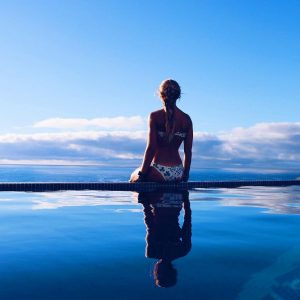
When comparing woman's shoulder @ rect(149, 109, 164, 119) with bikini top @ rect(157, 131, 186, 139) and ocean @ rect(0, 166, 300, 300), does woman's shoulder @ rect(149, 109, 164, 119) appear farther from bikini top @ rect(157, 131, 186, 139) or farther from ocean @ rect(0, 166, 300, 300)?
ocean @ rect(0, 166, 300, 300)

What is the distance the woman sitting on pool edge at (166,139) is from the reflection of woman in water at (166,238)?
8.43 ft

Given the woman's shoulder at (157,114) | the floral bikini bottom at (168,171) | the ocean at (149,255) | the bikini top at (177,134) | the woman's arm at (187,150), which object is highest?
the woman's shoulder at (157,114)

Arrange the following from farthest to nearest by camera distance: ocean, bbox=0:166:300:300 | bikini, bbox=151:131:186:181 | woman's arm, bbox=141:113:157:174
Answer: bikini, bbox=151:131:186:181 < woman's arm, bbox=141:113:157:174 < ocean, bbox=0:166:300:300

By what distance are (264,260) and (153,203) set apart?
9.16 feet

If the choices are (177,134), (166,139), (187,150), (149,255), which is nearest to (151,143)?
(166,139)

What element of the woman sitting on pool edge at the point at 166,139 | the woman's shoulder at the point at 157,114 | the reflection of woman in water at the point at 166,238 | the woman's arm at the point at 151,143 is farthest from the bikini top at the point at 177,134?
the reflection of woman in water at the point at 166,238

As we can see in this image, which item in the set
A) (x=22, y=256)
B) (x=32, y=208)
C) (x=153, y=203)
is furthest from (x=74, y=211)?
(x=22, y=256)

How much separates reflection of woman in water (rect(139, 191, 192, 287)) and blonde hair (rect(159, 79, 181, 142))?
270cm

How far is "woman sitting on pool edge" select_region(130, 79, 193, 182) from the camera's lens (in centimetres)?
749

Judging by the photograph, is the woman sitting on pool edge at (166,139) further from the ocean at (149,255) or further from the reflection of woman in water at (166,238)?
the ocean at (149,255)

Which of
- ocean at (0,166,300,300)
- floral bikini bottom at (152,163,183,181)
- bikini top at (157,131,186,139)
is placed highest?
bikini top at (157,131,186,139)

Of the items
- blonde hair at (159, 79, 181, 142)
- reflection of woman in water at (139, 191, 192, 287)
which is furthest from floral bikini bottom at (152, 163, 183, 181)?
reflection of woman in water at (139, 191, 192, 287)

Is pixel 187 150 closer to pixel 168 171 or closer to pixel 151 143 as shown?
pixel 168 171

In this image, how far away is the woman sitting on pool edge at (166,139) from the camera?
7.49 metres
